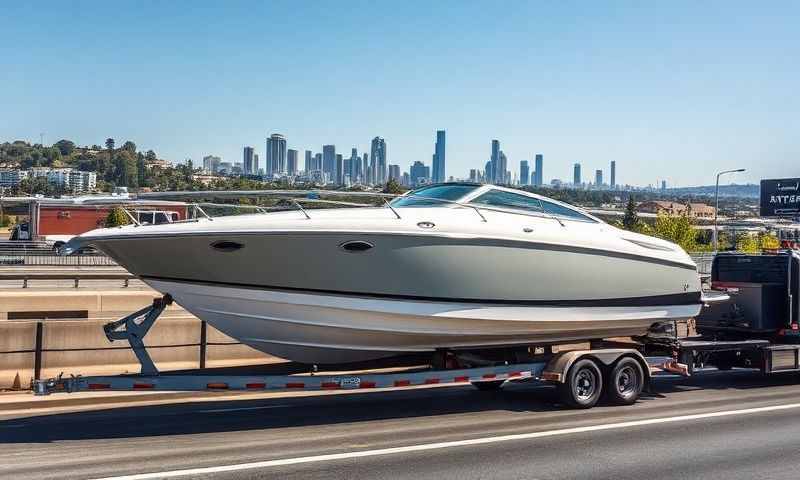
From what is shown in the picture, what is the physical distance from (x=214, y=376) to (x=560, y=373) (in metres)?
4.54

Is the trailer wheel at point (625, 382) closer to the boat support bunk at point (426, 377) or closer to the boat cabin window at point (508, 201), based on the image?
the boat support bunk at point (426, 377)

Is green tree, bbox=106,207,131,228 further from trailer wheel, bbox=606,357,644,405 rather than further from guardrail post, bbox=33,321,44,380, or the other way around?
trailer wheel, bbox=606,357,644,405

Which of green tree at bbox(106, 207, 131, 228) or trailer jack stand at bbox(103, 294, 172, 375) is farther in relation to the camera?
green tree at bbox(106, 207, 131, 228)

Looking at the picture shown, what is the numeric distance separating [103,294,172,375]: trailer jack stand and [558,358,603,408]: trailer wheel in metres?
5.34

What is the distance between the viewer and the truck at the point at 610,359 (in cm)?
948

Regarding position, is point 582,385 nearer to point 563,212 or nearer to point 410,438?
point 563,212

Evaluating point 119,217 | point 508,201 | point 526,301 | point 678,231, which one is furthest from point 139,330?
point 678,231

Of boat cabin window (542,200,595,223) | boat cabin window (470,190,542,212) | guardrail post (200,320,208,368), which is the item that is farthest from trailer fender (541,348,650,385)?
guardrail post (200,320,208,368)

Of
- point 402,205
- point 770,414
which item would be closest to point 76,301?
point 402,205

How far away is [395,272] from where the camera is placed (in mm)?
9773

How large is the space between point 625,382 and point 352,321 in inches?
172

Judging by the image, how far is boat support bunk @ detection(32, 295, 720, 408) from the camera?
30.1 ft

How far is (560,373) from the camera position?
1089cm

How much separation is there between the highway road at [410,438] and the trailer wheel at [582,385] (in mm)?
196
